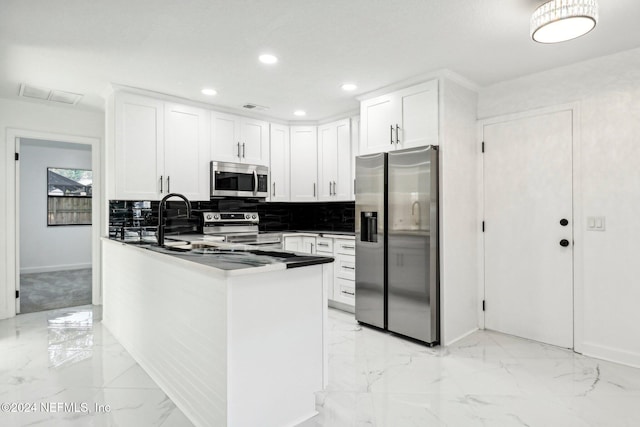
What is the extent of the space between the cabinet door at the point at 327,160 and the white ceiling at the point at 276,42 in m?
1.09

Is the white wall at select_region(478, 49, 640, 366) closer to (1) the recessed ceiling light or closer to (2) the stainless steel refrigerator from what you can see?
(2) the stainless steel refrigerator

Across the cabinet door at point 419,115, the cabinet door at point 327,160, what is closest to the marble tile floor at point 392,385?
the cabinet door at point 419,115

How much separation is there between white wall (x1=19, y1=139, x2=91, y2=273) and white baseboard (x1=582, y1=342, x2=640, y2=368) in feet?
24.7

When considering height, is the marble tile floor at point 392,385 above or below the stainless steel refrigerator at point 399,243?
below

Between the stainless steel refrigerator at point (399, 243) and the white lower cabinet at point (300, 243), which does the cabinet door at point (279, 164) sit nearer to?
the white lower cabinet at point (300, 243)

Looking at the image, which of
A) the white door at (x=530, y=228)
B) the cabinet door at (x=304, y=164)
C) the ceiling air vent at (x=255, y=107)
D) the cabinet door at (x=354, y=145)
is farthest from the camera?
the cabinet door at (x=304, y=164)

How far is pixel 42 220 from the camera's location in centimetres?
677

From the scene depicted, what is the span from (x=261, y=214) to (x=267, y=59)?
254 cm

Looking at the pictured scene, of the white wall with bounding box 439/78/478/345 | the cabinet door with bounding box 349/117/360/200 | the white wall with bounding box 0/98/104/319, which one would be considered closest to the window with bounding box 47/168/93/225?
the white wall with bounding box 0/98/104/319

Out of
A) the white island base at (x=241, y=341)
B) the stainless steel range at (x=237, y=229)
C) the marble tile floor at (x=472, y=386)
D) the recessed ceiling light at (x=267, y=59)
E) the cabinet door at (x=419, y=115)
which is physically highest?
the recessed ceiling light at (x=267, y=59)

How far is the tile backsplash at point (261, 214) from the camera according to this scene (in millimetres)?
3873

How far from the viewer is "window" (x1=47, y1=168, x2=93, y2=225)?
686 centimetres

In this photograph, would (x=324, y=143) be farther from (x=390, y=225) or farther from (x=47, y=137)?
(x=47, y=137)

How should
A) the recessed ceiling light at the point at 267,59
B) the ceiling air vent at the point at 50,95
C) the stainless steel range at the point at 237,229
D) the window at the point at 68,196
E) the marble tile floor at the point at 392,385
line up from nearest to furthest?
the marble tile floor at the point at 392,385, the recessed ceiling light at the point at 267,59, the ceiling air vent at the point at 50,95, the stainless steel range at the point at 237,229, the window at the point at 68,196
